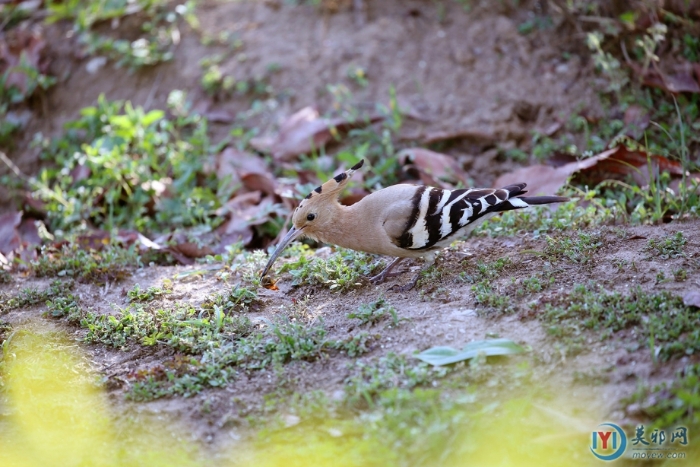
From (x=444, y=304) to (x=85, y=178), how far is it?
3648mm

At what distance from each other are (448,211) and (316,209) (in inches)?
31.7

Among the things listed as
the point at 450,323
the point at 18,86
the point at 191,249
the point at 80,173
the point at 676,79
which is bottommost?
the point at 191,249

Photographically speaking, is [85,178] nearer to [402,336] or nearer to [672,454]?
[402,336]

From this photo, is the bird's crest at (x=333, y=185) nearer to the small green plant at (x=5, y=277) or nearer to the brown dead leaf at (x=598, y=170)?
the brown dead leaf at (x=598, y=170)

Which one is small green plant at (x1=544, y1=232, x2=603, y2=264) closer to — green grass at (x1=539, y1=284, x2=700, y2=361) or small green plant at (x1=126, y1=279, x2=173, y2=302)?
green grass at (x1=539, y1=284, x2=700, y2=361)

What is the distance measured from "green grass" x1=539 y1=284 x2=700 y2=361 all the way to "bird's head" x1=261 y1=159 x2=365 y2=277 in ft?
4.95

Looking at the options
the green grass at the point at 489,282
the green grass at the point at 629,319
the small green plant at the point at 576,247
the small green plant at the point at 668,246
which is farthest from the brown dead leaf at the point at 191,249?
the small green plant at the point at 668,246

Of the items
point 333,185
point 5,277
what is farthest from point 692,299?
point 5,277

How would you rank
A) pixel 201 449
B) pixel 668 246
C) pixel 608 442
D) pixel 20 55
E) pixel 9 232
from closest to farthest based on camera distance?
pixel 608 442 < pixel 201 449 < pixel 668 246 < pixel 9 232 < pixel 20 55

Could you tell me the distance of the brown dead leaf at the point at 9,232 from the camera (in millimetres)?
5328

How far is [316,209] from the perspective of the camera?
14.1 feet

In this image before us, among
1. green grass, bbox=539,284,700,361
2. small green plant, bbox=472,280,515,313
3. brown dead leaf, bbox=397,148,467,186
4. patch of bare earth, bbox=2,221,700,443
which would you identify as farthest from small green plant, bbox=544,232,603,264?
brown dead leaf, bbox=397,148,467,186

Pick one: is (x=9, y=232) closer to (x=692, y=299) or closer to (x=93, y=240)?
(x=93, y=240)

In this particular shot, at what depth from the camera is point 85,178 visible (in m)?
5.95
